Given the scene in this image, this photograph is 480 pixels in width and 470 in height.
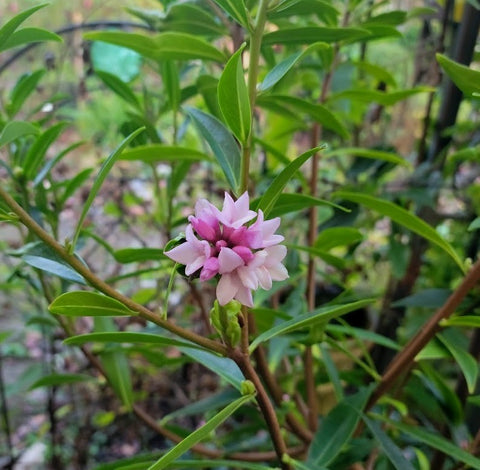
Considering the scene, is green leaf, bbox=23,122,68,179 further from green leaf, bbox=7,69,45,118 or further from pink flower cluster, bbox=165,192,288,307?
pink flower cluster, bbox=165,192,288,307

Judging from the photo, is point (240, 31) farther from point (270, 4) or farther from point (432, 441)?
point (432, 441)

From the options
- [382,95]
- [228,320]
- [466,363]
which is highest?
[382,95]

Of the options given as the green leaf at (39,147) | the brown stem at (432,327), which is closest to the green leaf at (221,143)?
the green leaf at (39,147)

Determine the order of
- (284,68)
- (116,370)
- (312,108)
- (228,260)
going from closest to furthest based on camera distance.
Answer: (228,260) < (284,68) < (312,108) < (116,370)

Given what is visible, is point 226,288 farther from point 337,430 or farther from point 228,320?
point 337,430

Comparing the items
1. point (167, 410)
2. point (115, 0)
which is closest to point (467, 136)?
point (167, 410)

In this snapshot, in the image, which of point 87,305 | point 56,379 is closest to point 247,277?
point 87,305
